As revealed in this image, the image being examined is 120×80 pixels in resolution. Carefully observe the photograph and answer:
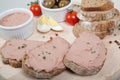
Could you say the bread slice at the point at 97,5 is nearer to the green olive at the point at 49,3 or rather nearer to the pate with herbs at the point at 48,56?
the green olive at the point at 49,3

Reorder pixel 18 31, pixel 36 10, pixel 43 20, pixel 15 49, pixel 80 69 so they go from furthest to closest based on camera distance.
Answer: pixel 36 10
pixel 43 20
pixel 18 31
pixel 15 49
pixel 80 69

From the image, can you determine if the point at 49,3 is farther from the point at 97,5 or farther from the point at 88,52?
the point at 88,52

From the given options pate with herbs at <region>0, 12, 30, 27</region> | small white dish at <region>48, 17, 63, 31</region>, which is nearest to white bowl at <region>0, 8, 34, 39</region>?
pate with herbs at <region>0, 12, 30, 27</region>

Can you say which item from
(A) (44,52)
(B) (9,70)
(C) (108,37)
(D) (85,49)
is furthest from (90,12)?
(B) (9,70)

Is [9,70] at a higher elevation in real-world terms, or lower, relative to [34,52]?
lower

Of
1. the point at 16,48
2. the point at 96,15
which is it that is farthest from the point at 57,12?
the point at 16,48

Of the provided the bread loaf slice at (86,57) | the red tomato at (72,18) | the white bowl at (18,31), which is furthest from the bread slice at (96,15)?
the white bowl at (18,31)

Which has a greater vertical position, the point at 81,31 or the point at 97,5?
the point at 97,5

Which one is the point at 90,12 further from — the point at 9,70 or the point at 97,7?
the point at 9,70
